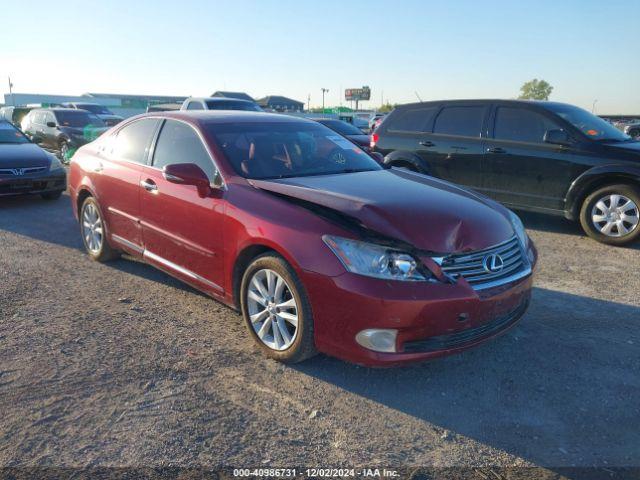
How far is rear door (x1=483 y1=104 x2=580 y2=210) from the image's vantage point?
6.84 metres

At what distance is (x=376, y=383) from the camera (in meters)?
3.31

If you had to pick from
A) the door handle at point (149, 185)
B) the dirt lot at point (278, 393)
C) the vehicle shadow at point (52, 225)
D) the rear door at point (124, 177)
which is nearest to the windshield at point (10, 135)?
the vehicle shadow at point (52, 225)

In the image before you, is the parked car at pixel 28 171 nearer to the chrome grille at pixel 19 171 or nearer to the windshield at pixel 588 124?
the chrome grille at pixel 19 171

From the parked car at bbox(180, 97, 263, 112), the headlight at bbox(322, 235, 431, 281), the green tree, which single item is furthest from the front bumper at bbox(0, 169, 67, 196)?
the green tree

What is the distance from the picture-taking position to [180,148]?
4.41 meters

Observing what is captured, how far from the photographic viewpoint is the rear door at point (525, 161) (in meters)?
6.84

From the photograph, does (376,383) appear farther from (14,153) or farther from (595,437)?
(14,153)

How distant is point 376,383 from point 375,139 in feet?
19.9

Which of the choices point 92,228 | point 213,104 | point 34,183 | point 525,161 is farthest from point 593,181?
point 213,104

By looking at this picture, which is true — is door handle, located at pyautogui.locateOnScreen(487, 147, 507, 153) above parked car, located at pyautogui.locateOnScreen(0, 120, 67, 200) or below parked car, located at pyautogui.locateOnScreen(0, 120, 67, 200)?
above

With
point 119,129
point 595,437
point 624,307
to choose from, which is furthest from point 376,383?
point 119,129

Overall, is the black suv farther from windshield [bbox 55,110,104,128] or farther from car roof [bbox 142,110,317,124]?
windshield [bbox 55,110,104,128]

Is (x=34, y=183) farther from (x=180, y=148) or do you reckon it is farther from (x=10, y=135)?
(x=180, y=148)

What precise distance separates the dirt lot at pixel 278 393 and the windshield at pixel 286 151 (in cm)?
126
